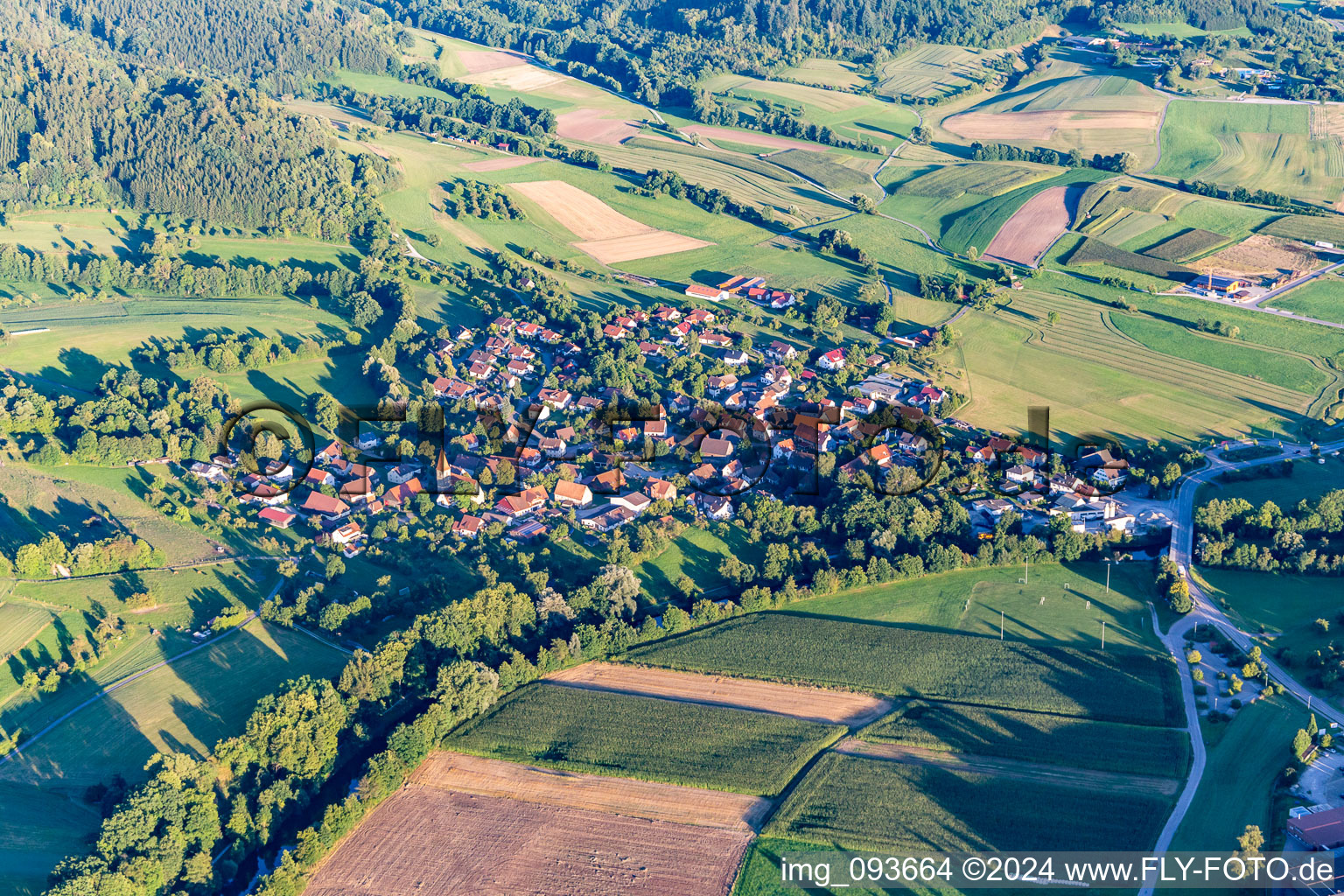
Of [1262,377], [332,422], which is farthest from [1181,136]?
[332,422]

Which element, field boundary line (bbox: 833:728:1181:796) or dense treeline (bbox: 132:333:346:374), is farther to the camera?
dense treeline (bbox: 132:333:346:374)

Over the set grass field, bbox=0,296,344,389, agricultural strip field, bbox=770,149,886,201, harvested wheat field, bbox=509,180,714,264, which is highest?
agricultural strip field, bbox=770,149,886,201

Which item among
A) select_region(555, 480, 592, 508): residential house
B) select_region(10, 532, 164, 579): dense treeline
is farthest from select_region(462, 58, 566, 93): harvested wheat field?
select_region(10, 532, 164, 579): dense treeline

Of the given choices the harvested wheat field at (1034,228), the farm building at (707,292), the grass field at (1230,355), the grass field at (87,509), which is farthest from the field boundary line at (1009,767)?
the harvested wheat field at (1034,228)

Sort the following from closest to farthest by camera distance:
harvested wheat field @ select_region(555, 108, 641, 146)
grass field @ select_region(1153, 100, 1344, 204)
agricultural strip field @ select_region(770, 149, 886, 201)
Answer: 1. grass field @ select_region(1153, 100, 1344, 204)
2. agricultural strip field @ select_region(770, 149, 886, 201)
3. harvested wheat field @ select_region(555, 108, 641, 146)

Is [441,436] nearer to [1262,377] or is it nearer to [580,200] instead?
[580,200]

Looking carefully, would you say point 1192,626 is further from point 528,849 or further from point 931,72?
point 931,72

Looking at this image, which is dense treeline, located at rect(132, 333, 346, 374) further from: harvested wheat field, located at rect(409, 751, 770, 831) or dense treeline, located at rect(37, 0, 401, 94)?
dense treeline, located at rect(37, 0, 401, 94)

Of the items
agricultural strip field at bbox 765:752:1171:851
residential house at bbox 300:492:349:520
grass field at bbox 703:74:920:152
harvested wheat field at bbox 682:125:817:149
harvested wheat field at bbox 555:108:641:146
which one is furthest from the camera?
grass field at bbox 703:74:920:152
